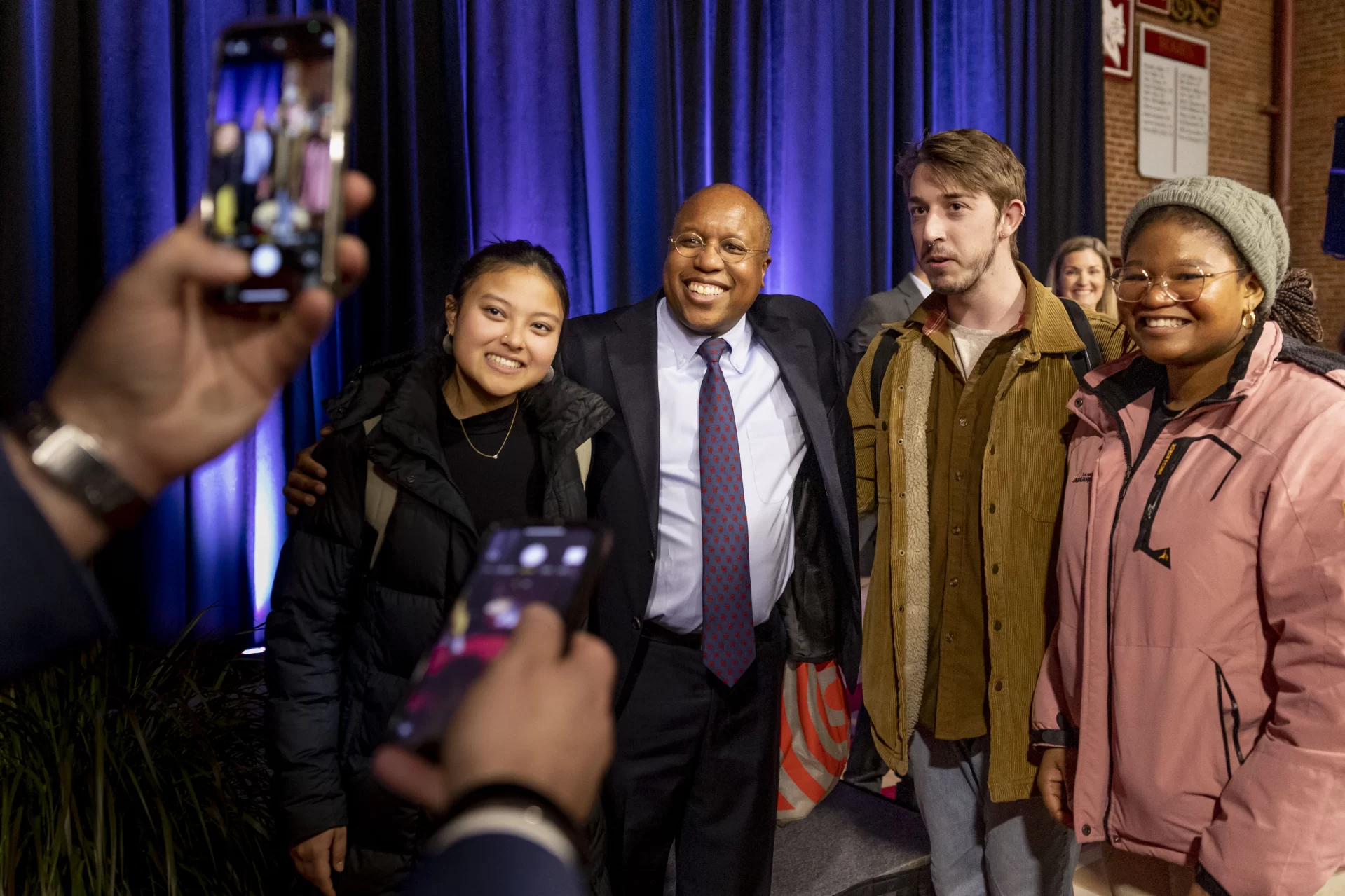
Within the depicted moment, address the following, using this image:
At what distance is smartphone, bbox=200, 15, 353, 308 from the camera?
25.1 inches

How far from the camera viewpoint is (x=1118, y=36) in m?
6.00

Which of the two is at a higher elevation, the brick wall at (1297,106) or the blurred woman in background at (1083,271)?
the brick wall at (1297,106)

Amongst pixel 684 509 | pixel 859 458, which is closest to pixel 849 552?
pixel 859 458

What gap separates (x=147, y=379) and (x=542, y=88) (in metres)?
3.32

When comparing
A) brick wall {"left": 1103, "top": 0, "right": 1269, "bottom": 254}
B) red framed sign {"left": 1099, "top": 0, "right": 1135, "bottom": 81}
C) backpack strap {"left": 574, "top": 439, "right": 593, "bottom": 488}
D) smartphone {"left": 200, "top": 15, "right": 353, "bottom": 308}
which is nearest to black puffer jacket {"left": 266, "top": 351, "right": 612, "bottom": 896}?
backpack strap {"left": 574, "top": 439, "right": 593, "bottom": 488}

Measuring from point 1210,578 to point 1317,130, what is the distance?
727 centimetres

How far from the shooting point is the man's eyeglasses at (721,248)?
1975mm

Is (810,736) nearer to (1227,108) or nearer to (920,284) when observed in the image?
(920,284)

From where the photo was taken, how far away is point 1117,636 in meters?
1.43

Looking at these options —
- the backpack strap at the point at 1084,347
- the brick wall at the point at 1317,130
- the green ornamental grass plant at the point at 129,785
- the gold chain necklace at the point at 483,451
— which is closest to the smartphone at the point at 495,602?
the gold chain necklace at the point at 483,451

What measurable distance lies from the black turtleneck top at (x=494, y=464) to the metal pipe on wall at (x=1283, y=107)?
7207mm

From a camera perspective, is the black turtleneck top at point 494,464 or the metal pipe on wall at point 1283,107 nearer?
the black turtleneck top at point 494,464

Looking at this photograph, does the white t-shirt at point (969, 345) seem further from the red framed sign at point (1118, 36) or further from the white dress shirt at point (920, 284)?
the red framed sign at point (1118, 36)

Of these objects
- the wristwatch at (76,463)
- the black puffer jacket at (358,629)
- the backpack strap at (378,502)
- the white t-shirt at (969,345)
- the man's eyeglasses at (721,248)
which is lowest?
the black puffer jacket at (358,629)
